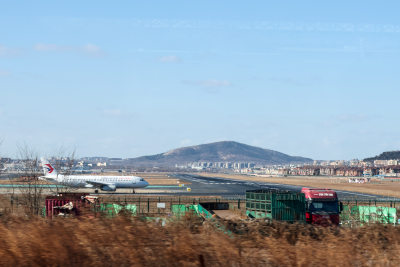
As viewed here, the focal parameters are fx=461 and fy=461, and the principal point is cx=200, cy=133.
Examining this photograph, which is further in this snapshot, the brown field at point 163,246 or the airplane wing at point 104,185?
the airplane wing at point 104,185

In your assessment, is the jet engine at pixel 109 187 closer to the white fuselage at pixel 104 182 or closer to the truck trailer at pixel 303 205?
the white fuselage at pixel 104 182

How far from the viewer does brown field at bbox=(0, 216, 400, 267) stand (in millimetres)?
6758

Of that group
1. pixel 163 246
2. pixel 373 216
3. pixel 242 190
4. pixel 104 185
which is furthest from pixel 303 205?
pixel 242 190

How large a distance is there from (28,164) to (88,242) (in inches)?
1530

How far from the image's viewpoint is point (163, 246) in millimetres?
7160

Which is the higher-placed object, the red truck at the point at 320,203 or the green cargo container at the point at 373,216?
the green cargo container at the point at 373,216

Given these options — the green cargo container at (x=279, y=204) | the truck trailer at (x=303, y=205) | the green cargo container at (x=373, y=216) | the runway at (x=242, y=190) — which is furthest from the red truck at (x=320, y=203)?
the runway at (x=242, y=190)

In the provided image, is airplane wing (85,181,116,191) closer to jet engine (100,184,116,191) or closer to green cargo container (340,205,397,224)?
jet engine (100,184,116,191)

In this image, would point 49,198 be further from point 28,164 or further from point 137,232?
point 137,232

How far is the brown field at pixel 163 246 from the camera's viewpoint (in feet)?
22.2

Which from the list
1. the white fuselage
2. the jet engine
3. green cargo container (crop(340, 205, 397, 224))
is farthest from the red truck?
the white fuselage

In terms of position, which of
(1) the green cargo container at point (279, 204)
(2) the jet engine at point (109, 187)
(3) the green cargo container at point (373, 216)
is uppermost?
(3) the green cargo container at point (373, 216)

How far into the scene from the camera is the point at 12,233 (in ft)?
23.4

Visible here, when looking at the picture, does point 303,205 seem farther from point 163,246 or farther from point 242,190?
point 242,190
